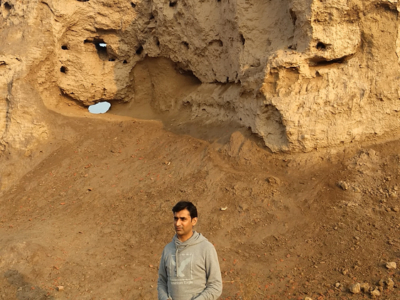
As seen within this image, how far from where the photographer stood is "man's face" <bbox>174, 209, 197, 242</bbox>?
321 centimetres

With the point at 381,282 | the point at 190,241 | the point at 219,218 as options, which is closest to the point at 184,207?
the point at 190,241

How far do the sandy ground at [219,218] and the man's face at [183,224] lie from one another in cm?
277

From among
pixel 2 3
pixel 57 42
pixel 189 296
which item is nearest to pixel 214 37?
pixel 57 42

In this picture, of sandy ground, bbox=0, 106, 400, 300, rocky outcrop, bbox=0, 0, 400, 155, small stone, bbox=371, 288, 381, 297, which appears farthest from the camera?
rocky outcrop, bbox=0, 0, 400, 155

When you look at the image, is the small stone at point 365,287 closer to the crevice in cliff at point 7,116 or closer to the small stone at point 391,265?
the small stone at point 391,265

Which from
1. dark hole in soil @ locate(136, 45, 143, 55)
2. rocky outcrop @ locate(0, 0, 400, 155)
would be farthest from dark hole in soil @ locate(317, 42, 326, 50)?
dark hole in soil @ locate(136, 45, 143, 55)

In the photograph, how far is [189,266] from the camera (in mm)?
3170

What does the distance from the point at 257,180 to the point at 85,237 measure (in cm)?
350

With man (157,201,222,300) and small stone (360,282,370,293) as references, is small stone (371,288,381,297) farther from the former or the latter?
man (157,201,222,300)

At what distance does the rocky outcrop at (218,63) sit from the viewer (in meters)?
7.95

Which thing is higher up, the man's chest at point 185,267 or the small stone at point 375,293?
the man's chest at point 185,267

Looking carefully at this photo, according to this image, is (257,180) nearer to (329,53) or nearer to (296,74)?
(296,74)

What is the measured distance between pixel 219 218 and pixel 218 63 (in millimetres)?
5430

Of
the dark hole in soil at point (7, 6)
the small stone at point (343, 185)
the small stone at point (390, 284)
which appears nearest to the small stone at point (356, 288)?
the small stone at point (390, 284)
